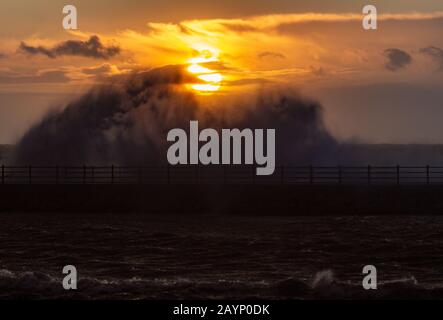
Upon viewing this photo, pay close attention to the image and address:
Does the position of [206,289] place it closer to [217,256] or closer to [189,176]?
[217,256]

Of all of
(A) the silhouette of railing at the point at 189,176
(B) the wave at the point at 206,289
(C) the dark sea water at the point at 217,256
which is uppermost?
(A) the silhouette of railing at the point at 189,176

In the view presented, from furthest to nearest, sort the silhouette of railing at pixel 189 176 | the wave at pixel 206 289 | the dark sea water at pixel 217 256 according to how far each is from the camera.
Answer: the silhouette of railing at pixel 189 176 → the dark sea water at pixel 217 256 → the wave at pixel 206 289

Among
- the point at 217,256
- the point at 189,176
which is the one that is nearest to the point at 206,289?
the point at 217,256

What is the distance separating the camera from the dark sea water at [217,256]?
1916cm

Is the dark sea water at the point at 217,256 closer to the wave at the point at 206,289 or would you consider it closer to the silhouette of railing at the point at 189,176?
the wave at the point at 206,289

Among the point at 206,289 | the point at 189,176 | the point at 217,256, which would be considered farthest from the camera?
the point at 189,176

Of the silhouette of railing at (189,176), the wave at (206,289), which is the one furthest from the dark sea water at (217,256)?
the silhouette of railing at (189,176)

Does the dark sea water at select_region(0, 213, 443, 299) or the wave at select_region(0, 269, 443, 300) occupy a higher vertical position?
the dark sea water at select_region(0, 213, 443, 299)

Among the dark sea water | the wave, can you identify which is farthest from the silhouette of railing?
the wave

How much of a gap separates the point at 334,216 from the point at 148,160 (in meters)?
19.9

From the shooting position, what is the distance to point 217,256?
961 inches

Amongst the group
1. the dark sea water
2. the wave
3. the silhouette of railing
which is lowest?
→ the wave

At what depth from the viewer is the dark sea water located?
1916 centimetres

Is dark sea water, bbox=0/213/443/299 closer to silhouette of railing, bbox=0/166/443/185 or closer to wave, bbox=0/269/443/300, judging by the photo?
wave, bbox=0/269/443/300
